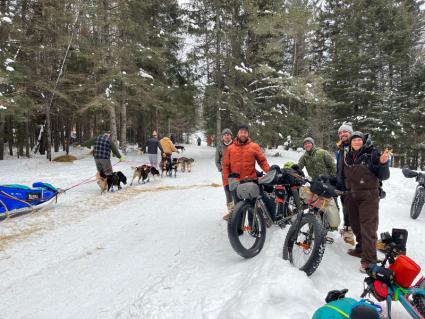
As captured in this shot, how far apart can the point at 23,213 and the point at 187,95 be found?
55.6ft

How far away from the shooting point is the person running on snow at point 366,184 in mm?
4535

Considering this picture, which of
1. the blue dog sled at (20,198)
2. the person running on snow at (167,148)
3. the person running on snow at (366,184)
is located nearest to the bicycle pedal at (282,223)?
the person running on snow at (366,184)

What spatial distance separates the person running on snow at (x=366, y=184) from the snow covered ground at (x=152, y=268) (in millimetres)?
425

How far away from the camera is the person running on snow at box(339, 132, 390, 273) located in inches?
179

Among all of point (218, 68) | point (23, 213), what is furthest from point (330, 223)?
point (218, 68)

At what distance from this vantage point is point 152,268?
4.79 m

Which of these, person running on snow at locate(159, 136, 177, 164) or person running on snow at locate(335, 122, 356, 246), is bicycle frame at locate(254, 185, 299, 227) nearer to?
person running on snow at locate(335, 122, 356, 246)

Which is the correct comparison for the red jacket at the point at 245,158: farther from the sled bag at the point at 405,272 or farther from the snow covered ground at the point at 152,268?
the sled bag at the point at 405,272

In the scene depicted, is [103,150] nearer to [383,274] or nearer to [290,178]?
[290,178]

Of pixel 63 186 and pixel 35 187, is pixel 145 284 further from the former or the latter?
pixel 63 186

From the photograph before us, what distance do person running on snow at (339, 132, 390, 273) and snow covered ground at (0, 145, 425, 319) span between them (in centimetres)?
42

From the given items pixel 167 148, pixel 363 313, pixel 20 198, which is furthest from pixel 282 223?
pixel 167 148

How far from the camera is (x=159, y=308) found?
3561 mm

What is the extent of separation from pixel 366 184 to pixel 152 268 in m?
3.34
